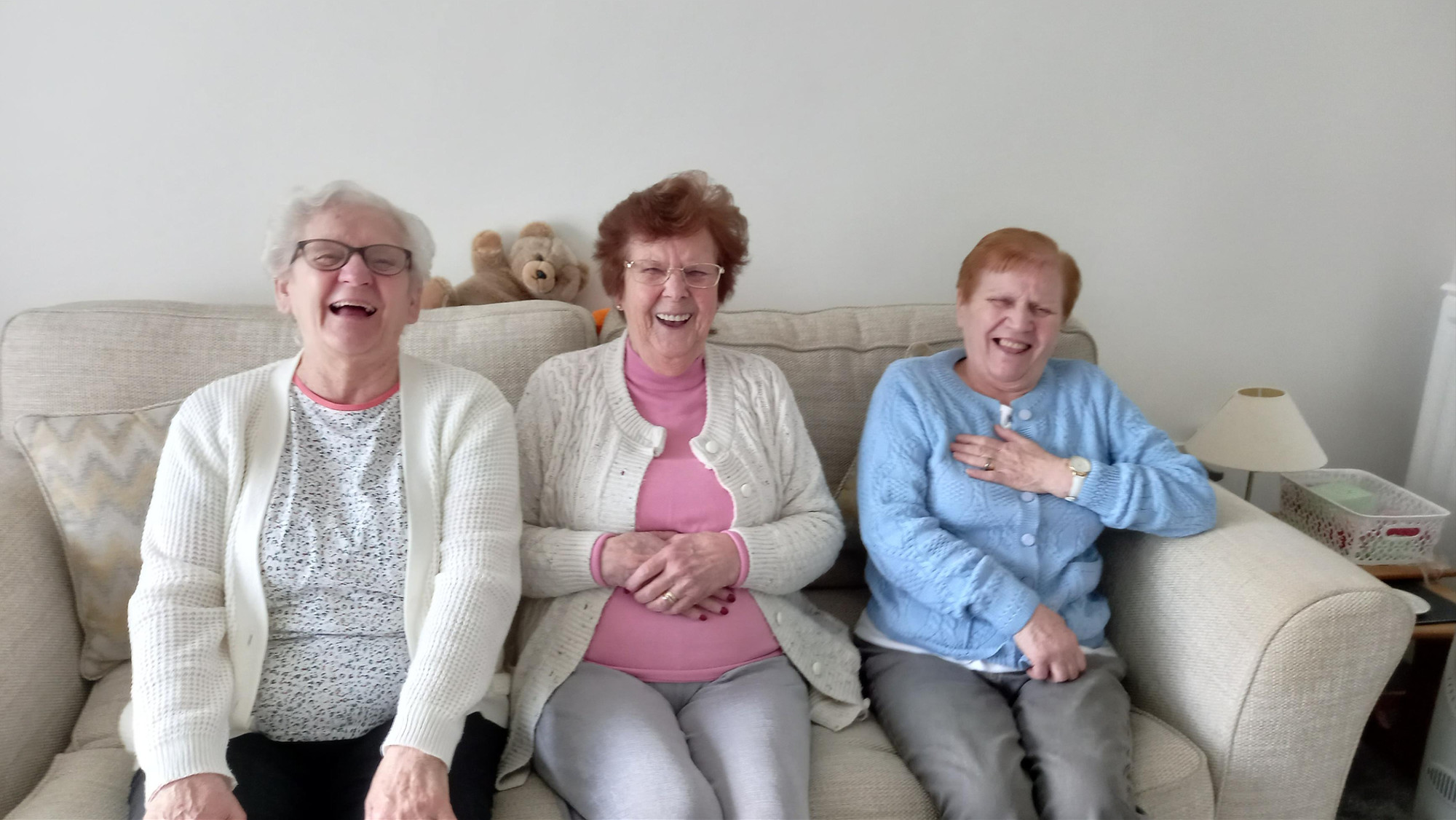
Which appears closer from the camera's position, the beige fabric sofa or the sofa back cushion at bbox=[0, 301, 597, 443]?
the beige fabric sofa

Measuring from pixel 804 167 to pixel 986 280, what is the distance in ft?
2.23

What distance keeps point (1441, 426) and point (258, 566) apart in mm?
2654

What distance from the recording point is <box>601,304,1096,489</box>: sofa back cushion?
1.87 metres

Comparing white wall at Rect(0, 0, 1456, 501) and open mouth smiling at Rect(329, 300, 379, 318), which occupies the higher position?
white wall at Rect(0, 0, 1456, 501)

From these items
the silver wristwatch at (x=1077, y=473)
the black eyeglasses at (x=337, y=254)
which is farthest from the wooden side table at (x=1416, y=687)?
the black eyeglasses at (x=337, y=254)

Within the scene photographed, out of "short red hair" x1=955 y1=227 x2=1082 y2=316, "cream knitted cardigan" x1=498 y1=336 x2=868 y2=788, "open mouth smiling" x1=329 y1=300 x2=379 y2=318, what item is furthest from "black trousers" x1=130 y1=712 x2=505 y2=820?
"short red hair" x1=955 y1=227 x2=1082 y2=316

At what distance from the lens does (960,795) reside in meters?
1.30

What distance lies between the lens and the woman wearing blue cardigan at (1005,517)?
1449 mm

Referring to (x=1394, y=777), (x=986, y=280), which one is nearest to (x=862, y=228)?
(x=986, y=280)

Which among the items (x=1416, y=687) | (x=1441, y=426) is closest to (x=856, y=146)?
(x=1441, y=426)

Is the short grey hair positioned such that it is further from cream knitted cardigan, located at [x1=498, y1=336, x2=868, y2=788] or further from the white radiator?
the white radiator

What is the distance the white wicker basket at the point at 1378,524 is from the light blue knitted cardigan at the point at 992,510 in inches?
29.1

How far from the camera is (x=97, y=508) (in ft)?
4.87

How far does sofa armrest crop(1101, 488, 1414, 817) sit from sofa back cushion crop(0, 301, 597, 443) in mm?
1199
